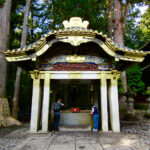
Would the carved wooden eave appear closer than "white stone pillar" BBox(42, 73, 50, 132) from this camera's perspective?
Yes

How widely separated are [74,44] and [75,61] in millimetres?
1107

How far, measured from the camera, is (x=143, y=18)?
23.4 metres

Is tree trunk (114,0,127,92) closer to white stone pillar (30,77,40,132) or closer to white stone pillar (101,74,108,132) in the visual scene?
white stone pillar (101,74,108,132)

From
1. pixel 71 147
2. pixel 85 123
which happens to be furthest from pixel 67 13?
pixel 71 147

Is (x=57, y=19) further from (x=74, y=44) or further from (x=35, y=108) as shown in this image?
(x=35, y=108)

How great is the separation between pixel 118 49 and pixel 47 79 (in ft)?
12.1

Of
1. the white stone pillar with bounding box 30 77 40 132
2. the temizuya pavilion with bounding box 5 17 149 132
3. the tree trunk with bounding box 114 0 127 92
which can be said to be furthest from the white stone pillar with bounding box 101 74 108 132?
the tree trunk with bounding box 114 0 127 92

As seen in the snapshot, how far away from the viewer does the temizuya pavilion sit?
20.9 feet

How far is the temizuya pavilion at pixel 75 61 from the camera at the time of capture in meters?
6.36

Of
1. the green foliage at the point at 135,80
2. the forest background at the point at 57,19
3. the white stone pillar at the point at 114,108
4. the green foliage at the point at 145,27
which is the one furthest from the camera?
the green foliage at the point at 145,27

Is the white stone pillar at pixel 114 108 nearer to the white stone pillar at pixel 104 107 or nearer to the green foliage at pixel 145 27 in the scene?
the white stone pillar at pixel 104 107

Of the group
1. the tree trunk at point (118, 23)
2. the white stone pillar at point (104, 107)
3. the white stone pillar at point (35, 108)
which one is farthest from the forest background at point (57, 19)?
the white stone pillar at point (104, 107)

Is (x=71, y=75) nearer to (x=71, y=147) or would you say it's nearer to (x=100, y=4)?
(x=71, y=147)

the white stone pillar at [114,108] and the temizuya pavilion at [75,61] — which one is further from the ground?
the temizuya pavilion at [75,61]
